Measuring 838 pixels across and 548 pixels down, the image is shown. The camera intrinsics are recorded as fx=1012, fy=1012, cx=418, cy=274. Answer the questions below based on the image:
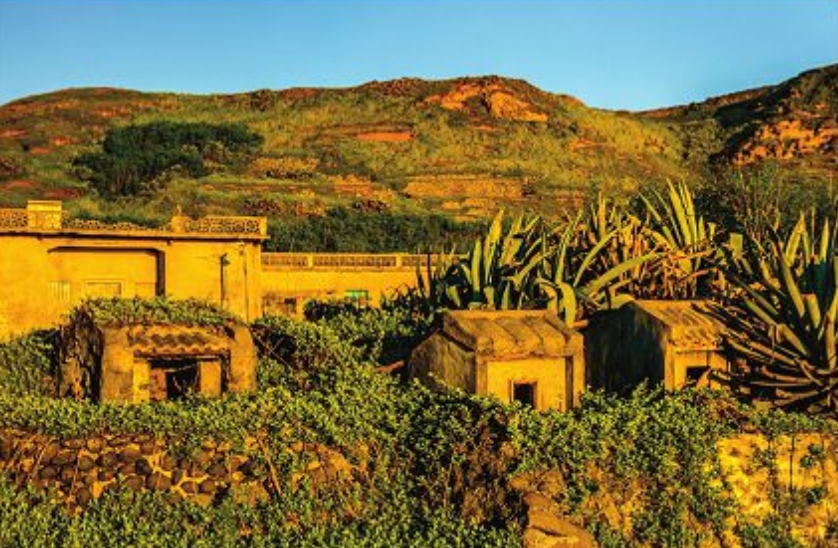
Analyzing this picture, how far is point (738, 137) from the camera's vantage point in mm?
92375

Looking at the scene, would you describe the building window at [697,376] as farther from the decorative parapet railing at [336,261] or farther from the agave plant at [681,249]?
the decorative parapet railing at [336,261]

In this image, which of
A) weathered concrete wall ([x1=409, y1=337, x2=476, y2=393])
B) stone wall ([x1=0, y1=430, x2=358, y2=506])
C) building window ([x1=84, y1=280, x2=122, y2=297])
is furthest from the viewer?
building window ([x1=84, y1=280, x2=122, y2=297])

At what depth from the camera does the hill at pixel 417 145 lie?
67.8 metres

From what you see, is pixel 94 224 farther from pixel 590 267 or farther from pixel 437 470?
pixel 437 470

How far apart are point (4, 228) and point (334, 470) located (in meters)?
18.6

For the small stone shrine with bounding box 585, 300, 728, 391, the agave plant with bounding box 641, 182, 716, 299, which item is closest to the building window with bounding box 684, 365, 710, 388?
the small stone shrine with bounding box 585, 300, 728, 391

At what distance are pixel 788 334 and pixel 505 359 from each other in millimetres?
4570

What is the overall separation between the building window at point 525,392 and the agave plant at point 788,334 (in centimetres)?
335

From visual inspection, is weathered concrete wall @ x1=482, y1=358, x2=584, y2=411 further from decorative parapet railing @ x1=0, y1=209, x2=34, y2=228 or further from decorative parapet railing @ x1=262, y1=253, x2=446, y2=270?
decorative parapet railing @ x1=262, y1=253, x2=446, y2=270

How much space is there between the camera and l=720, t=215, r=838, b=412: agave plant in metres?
15.8

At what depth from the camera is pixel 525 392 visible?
16.1m

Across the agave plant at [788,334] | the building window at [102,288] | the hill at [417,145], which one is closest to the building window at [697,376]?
the agave plant at [788,334]

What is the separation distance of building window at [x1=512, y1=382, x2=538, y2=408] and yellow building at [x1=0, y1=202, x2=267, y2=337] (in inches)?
573

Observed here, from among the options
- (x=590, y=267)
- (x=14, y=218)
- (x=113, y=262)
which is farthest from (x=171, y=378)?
(x=113, y=262)
